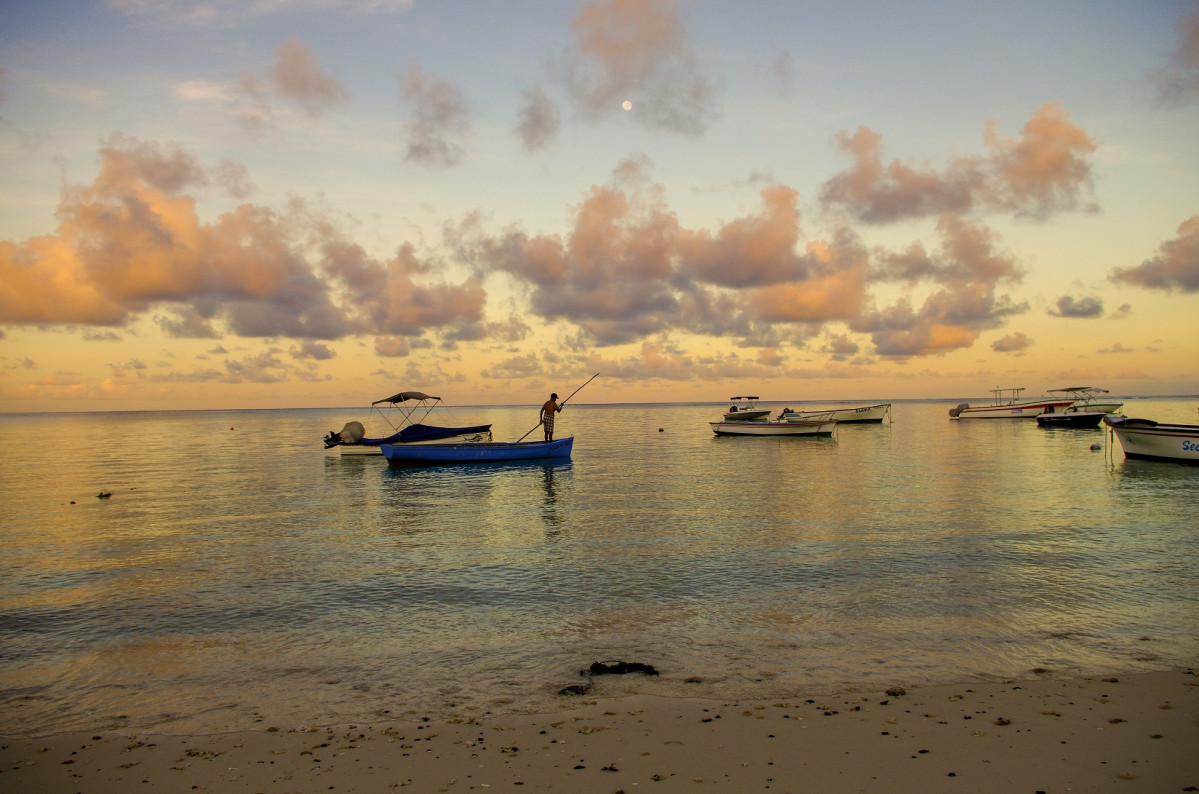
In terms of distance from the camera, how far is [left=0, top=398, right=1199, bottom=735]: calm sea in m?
9.52

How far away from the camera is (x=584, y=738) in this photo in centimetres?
756

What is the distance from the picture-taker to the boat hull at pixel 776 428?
68.2 meters

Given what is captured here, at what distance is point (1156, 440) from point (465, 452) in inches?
1591

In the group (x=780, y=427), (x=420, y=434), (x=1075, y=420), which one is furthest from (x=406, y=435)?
(x=1075, y=420)

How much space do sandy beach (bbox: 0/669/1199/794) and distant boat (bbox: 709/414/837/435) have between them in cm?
6112

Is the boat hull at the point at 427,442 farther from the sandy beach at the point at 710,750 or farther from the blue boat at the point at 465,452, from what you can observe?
the sandy beach at the point at 710,750

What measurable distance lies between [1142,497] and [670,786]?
29.1 metres

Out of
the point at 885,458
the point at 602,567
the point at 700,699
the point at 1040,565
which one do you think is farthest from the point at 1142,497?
the point at 700,699

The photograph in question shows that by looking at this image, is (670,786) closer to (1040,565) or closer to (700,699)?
(700,699)

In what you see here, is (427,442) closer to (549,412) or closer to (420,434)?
(420,434)

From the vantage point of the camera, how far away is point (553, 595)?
46.8 feet

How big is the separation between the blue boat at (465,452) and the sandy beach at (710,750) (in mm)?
35762

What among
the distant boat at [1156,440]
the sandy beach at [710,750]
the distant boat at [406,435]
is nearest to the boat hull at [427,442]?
the distant boat at [406,435]

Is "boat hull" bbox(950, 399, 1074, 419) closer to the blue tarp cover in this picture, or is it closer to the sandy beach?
the blue tarp cover
